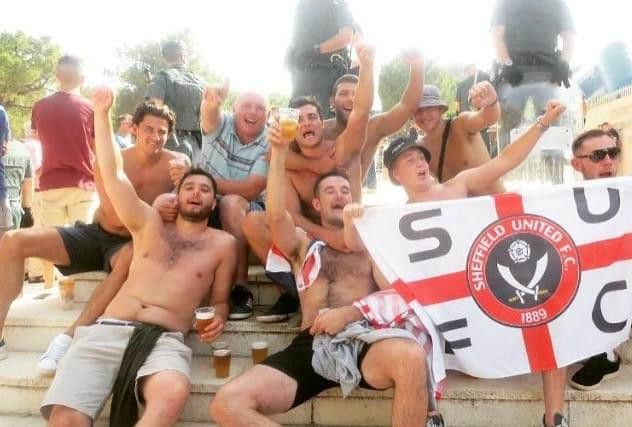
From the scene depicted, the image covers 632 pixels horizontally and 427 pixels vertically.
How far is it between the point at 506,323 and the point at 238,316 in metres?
1.74

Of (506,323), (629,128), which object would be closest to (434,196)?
(506,323)

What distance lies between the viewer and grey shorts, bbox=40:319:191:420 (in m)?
2.75

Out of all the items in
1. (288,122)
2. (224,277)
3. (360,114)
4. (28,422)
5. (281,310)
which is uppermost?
(360,114)

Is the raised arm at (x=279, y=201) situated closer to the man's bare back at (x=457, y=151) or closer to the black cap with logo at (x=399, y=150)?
the black cap with logo at (x=399, y=150)

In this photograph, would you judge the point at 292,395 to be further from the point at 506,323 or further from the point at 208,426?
the point at 506,323

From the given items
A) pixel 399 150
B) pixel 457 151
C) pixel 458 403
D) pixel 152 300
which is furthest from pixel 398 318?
pixel 457 151

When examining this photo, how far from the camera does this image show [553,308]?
9.59 feet

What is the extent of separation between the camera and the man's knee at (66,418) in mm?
2691

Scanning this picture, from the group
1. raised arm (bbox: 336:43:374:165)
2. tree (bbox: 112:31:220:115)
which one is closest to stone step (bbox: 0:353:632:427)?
raised arm (bbox: 336:43:374:165)

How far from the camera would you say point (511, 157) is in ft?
11.6

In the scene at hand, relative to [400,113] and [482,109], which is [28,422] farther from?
[482,109]

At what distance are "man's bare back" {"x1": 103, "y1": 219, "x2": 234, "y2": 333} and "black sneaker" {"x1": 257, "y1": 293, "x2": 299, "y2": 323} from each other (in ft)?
1.47

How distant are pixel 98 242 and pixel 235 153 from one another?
1.28 meters

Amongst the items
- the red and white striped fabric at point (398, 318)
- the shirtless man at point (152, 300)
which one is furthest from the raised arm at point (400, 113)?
the red and white striped fabric at point (398, 318)
